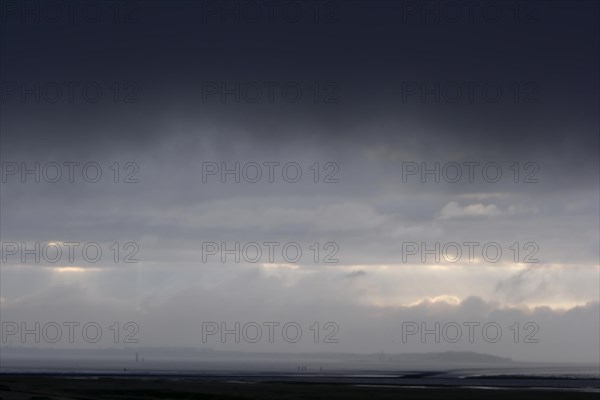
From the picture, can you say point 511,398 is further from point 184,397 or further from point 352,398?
point 184,397

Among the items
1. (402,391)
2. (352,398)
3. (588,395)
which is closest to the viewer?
(352,398)

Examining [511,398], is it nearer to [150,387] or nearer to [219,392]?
[219,392]

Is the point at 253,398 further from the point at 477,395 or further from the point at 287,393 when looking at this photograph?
the point at 477,395

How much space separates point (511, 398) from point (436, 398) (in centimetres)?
970

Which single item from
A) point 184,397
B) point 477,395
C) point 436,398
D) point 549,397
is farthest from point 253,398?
point 549,397

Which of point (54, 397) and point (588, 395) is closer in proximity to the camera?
point (54, 397)

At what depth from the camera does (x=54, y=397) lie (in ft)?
309

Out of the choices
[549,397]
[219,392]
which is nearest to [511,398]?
[549,397]

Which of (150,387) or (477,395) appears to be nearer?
(477,395)

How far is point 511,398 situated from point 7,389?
64.4 m

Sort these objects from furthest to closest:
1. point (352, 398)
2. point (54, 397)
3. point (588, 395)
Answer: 1. point (588, 395)
2. point (352, 398)
3. point (54, 397)

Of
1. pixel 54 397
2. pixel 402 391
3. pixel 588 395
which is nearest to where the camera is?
pixel 54 397

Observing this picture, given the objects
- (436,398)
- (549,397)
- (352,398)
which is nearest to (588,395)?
(549,397)

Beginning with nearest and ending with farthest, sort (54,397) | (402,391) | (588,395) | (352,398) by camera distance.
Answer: (54,397) < (352,398) < (588,395) < (402,391)
